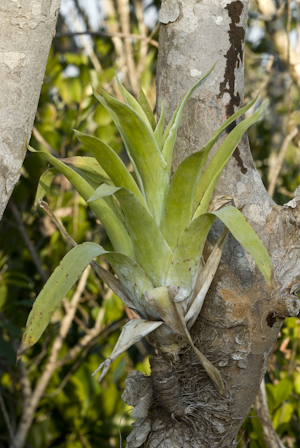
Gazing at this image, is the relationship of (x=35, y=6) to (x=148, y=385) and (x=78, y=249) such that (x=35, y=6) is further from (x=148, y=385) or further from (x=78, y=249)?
(x=148, y=385)

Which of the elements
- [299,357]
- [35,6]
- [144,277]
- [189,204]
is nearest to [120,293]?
[144,277]

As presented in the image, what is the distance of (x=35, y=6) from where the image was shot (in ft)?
1.76

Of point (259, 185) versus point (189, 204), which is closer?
point (189, 204)

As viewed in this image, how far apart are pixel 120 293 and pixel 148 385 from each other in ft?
0.51

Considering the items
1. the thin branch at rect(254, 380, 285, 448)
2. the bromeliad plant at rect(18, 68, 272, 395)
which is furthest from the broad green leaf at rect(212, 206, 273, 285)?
the thin branch at rect(254, 380, 285, 448)

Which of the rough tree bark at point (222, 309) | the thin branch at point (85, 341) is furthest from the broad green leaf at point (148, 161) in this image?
the thin branch at point (85, 341)

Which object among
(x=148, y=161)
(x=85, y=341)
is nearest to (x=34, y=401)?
(x=85, y=341)

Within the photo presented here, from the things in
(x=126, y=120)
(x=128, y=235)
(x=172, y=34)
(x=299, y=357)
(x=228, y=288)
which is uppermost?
(x=172, y=34)

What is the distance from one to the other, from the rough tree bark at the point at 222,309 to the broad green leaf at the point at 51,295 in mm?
193

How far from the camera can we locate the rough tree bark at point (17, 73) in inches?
20.6

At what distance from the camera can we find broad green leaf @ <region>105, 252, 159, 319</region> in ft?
1.74

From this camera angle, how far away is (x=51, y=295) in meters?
0.45

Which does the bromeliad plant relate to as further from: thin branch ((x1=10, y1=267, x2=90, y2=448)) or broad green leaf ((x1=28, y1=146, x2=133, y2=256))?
thin branch ((x1=10, y1=267, x2=90, y2=448))

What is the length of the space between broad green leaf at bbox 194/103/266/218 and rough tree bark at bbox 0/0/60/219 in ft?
0.89
